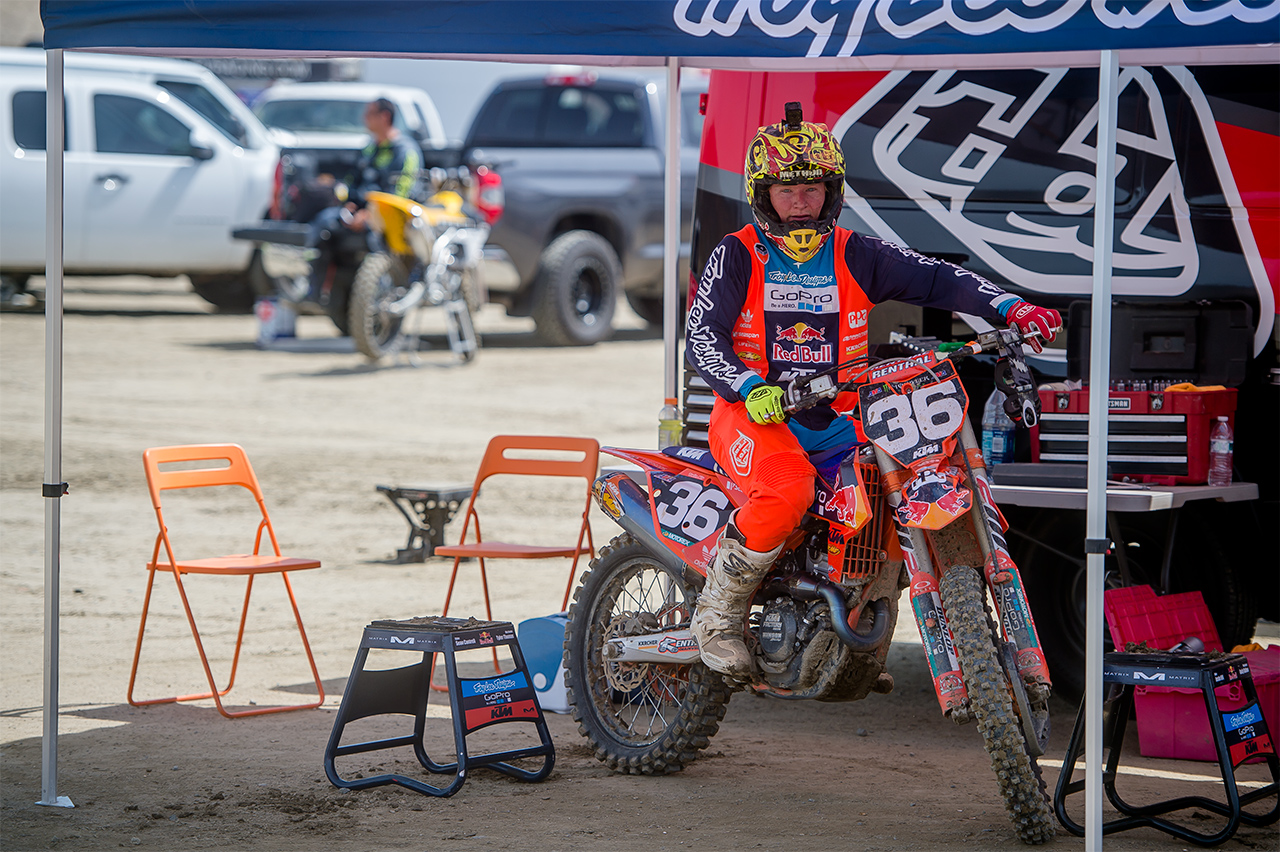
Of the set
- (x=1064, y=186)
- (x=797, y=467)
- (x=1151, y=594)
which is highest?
(x=1064, y=186)

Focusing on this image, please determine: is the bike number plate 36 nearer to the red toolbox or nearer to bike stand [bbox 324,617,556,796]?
the red toolbox

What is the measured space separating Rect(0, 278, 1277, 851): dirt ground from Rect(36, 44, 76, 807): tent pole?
0.21 m

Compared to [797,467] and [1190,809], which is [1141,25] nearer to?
[797,467]

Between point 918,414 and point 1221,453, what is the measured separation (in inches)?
58.4

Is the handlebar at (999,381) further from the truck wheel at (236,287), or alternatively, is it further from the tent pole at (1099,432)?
the truck wheel at (236,287)

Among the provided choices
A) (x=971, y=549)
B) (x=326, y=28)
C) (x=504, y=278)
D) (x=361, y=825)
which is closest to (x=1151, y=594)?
(x=971, y=549)

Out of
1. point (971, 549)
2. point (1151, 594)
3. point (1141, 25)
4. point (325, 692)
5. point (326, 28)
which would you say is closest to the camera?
point (1141, 25)

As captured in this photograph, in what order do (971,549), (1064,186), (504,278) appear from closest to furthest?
(971,549) < (1064,186) < (504,278)

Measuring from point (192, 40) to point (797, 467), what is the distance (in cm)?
220

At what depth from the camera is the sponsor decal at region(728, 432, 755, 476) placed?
193 inches

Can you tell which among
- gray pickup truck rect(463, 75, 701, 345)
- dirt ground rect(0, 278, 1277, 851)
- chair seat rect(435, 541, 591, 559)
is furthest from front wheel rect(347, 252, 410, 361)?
chair seat rect(435, 541, 591, 559)

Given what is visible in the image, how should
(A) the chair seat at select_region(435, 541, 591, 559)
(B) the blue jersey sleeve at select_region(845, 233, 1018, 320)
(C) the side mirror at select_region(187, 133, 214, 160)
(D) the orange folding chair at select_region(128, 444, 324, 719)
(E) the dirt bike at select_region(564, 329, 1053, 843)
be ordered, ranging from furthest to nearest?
(C) the side mirror at select_region(187, 133, 214, 160), (A) the chair seat at select_region(435, 541, 591, 559), (D) the orange folding chair at select_region(128, 444, 324, 719), (B) the blue jersey sleeve at select_region(845, 233, 1018, 320), (E) the dirt bike at select_region(564, 329, 1053, 843)

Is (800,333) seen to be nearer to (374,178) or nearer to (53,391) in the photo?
(53,391)

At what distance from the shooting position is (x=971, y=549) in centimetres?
457
